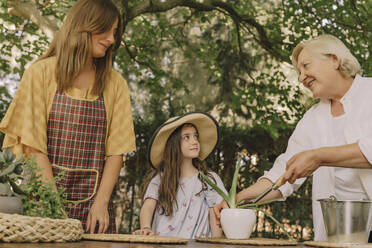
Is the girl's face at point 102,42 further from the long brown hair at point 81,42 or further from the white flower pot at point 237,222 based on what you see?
the white flower pot at point 237,222

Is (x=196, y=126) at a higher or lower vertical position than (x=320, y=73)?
lower

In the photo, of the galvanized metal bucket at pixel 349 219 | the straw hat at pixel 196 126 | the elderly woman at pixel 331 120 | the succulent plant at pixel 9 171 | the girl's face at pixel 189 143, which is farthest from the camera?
the girl's face at pixel 189 143

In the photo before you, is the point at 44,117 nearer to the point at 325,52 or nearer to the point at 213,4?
the point at 325,52

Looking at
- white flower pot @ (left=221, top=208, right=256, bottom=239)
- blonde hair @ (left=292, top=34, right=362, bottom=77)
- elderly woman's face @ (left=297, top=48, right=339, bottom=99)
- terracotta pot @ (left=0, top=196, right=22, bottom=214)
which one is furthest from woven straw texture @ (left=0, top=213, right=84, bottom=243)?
blonde hair @ (left=292, top=34, right=362, bottom=77)

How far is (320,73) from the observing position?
256 centimetres

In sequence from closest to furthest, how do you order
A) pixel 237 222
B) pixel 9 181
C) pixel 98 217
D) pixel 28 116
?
1. pixel 9 181
2. pixel 237 222
3. pixel 28 116
4. pixel 98 217

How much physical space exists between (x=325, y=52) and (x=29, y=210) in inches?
68.9

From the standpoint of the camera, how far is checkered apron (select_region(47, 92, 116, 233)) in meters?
2.40

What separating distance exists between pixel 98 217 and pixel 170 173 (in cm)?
138

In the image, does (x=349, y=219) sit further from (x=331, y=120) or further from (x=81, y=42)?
(x=81, y=42)

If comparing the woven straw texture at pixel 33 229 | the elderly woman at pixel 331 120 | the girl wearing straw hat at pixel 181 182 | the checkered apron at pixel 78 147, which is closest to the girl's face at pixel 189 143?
the girl wearing straw hat at pixel 181 182

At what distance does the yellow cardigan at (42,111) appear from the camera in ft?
7.44

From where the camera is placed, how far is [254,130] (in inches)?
263

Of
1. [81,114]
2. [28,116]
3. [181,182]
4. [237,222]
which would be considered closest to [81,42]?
[81,114]
